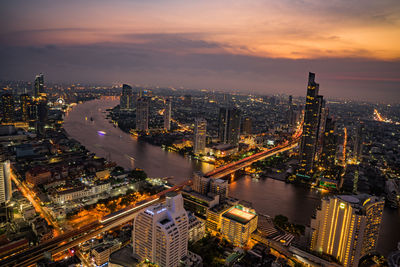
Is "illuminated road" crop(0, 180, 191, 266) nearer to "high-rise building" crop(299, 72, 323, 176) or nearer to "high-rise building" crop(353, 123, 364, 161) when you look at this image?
"high-rise building" crop(299, 72, 323, 176)

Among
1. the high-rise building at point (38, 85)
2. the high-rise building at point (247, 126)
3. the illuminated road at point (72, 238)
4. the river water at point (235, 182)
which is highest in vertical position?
the high-rise building at point (38, 85)

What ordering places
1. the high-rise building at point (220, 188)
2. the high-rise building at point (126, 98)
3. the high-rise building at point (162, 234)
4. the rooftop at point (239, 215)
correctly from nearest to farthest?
Result: the high-rise building at point (162, 234) < the rooftop at point (239, 215) < the high-rise building at point (220, 188) < the high-rise building at point (126, 98)

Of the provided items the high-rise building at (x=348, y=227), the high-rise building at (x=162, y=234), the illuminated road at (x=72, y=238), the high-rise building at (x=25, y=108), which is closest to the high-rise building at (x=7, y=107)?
the high-rise building at (x=25, y=108)

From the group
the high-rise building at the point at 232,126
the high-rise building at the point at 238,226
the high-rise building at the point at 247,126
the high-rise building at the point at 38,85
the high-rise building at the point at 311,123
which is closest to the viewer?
the high-rise building at the point at 238,226

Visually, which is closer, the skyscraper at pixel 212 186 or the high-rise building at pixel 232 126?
the skyscraper at pixel 212 186

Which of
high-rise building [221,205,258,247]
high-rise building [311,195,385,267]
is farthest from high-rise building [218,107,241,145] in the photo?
high-rise building [311,195,385,267]

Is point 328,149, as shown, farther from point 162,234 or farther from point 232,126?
point 162,234

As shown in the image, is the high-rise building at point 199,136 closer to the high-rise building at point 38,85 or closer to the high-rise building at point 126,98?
the high-rise building at point 126,98

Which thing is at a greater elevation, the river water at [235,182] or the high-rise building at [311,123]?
the high-rise building at [311,123]
